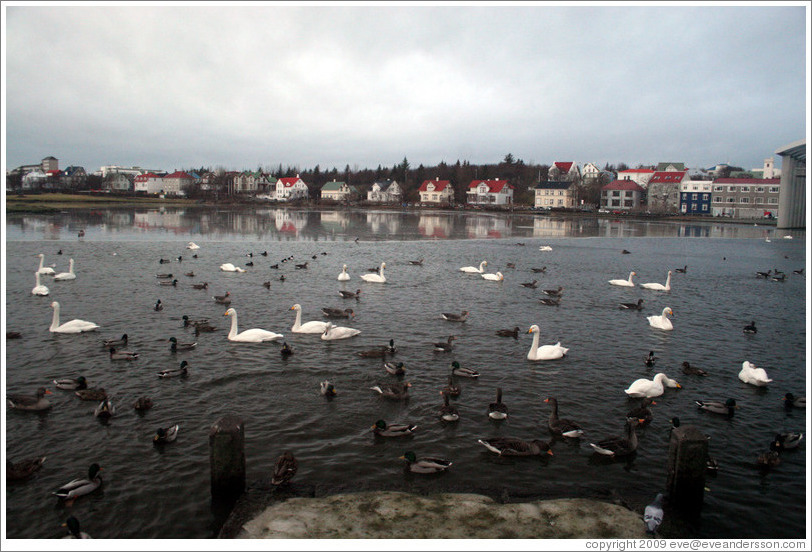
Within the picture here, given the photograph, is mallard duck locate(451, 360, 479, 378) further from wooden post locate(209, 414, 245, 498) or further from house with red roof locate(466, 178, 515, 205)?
house with red roof locate(466, 178, 515, 205)

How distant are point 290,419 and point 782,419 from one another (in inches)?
441

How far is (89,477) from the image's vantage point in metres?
8.80

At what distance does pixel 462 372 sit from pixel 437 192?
129 meters

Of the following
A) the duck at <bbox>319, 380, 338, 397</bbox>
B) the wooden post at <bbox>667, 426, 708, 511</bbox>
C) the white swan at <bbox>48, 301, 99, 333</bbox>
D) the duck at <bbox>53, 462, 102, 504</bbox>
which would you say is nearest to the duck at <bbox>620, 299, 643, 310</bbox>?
the wooden post at <bbox>667, 426, 708, 511</bbox>

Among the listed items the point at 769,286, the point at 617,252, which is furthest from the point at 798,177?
the point at 769,286

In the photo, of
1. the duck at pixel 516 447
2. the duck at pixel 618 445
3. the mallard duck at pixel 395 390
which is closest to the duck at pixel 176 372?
the mallard duck at pixel 395 390

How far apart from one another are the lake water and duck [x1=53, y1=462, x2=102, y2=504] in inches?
5.8

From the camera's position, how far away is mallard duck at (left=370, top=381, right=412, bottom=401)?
12.4 meters

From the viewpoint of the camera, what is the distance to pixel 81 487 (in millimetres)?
8469

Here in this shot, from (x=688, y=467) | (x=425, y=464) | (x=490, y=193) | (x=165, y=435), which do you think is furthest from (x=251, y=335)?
(x=490, y=193)

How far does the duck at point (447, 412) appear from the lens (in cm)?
1149

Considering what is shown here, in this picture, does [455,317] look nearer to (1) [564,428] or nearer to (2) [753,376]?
(1) [564,428]

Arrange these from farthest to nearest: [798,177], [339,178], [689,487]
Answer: [339,178]
[798,177]
[689,487]

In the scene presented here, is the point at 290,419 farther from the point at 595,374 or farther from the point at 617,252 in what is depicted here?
the point at 617,252
